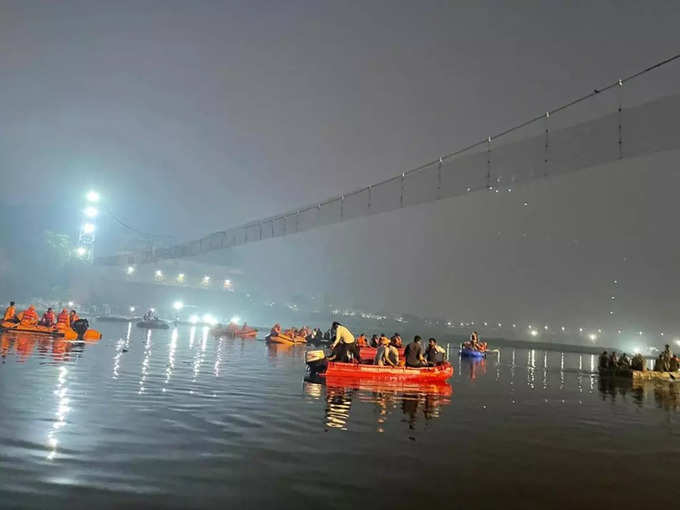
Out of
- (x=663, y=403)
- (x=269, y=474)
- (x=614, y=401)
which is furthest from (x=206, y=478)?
(x=663, y=403)

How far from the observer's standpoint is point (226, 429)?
10.4 meters

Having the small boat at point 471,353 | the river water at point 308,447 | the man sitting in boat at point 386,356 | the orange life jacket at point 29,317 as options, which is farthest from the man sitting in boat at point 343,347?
the small boat at point 471,353

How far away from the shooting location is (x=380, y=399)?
16031 mm

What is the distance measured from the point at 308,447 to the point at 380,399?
7215 mm

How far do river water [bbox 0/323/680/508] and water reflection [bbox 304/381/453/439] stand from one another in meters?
0.08

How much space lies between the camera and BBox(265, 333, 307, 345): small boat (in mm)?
56438

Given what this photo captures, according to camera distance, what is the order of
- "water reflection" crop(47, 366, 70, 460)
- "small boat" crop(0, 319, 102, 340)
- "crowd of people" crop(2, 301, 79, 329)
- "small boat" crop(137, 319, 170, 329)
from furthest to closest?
"small boat" crop(137, 319, 170, 329) < "crowd of people" crop(2, 301, 79, 329) < "small boat" crop(0, 319, 102, 340) < "water reflection" crop(47, 366, 70, 460)

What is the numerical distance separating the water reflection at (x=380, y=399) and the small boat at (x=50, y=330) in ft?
85.2

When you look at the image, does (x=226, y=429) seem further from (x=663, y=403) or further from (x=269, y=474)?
(x=663, y=403)

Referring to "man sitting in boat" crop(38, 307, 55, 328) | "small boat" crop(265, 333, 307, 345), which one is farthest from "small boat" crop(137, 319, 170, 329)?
"man sitting in boat" crop(38, 307, 55, 328)

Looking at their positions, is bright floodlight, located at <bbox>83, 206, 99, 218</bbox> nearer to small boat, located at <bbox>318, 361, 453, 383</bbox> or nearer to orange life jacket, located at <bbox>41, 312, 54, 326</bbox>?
orange life jacket, located at <bbox>41, 312, 54, 326</bbox>

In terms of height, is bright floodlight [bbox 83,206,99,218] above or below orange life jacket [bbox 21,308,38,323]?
above

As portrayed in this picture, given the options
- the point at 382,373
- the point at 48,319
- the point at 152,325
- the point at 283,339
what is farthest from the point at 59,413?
the point at 152,325

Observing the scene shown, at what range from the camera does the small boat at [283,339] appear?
56438mm
